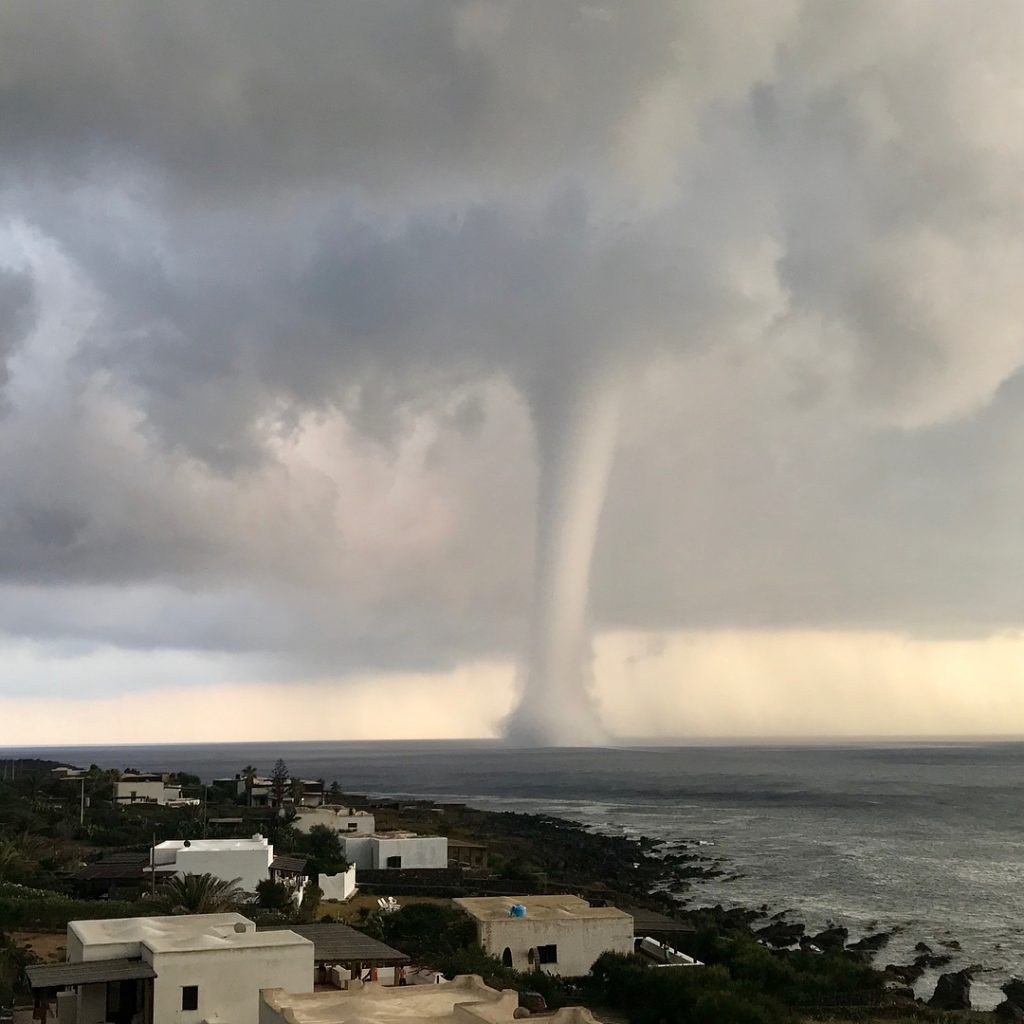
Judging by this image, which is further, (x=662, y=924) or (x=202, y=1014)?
(x=662, y=924)

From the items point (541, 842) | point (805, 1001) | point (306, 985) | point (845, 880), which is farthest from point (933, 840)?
point (306, 985)

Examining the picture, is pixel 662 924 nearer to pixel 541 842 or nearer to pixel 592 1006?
pixel 592 1006

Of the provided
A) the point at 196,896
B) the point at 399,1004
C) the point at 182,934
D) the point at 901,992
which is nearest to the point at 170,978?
the point at 182,934

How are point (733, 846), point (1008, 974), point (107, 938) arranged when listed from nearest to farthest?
point (107, 938) → point (1008, 974) → point (733, 846)

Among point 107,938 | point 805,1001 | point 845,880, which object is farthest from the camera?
point 845,880

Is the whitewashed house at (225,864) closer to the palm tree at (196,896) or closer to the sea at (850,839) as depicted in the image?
the palm tree at (196,896)

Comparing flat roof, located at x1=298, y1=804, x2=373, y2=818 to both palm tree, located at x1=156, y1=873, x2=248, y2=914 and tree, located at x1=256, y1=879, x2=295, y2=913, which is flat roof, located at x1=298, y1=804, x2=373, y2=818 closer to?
tree, located at x1=256, y1=879, x2=295, y2=913

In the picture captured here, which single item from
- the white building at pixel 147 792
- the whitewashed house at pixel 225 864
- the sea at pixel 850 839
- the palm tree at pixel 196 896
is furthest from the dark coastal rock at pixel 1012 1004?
the white building at pixel 147 792

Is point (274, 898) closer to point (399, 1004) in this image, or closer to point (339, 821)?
point (399, 1004)

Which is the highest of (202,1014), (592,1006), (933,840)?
(202,1014)
